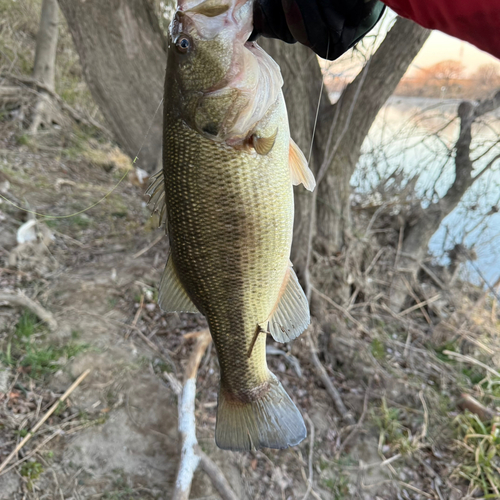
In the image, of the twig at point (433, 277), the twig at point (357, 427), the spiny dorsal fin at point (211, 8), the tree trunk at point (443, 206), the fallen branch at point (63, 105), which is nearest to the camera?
the spiny dorsal fin at point (211, 8)

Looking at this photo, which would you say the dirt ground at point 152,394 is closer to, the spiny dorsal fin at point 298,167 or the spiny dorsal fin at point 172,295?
the spiny dorsal fin at point 172,295

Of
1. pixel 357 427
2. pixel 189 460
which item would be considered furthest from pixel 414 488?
pixel 189 460

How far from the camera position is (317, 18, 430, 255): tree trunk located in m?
2.86

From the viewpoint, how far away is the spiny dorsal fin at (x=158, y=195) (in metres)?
1.33

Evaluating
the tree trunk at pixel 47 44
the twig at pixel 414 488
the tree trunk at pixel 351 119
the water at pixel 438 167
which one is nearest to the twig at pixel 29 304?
the tree trunk at pixel 351 119

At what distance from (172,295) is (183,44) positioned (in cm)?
88

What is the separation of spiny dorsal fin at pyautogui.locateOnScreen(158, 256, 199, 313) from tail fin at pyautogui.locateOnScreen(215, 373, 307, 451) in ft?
1.53

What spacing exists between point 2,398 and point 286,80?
3151mm

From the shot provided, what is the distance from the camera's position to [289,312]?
1531 mm

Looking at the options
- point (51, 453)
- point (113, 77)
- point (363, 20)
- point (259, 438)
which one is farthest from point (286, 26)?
point (51, 453)

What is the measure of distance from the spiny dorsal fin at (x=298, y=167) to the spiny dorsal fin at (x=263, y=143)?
0.15 m

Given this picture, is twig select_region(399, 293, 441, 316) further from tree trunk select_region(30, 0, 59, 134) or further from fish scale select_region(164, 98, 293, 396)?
tree trunk select_region(30, 0, 59, 134)

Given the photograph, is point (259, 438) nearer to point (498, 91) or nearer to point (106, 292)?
point (106, 292)

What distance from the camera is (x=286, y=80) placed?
288cm
